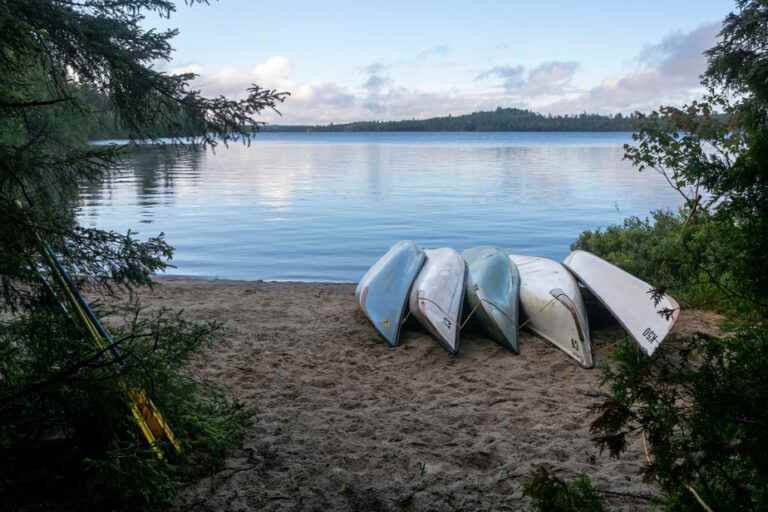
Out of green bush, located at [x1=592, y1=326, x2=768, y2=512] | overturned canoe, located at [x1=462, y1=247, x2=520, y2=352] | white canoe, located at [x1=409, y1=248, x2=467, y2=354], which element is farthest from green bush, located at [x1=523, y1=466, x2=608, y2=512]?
overturned canoe, located at [x1=462, y1=247, x2=520, y2=352]

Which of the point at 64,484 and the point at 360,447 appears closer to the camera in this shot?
the point at 64,484

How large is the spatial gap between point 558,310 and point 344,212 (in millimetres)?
17445

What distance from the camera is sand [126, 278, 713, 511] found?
4.07 metres

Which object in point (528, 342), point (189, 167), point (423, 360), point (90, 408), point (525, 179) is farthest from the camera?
point (189, 167)

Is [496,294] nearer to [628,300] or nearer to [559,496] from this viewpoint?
[628,300]

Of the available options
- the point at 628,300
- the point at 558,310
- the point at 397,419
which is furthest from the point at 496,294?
the point at 397,419

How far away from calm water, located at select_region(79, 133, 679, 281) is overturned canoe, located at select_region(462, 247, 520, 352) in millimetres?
4012

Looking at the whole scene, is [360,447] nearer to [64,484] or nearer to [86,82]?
[64,484]

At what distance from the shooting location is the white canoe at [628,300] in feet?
22.6

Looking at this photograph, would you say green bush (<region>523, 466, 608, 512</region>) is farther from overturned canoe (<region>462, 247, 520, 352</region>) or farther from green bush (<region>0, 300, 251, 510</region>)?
overturned canoe (<region>462, 247, 520, 352</region>)

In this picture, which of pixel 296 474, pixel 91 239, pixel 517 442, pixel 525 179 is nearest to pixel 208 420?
pixel 296 474

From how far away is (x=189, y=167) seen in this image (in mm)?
49938

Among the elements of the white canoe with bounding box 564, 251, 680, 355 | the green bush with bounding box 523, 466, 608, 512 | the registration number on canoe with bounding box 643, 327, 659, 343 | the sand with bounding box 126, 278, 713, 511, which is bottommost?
the sand with bounding box 126, 278, 713, 511

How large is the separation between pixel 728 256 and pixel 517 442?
2918 mm
